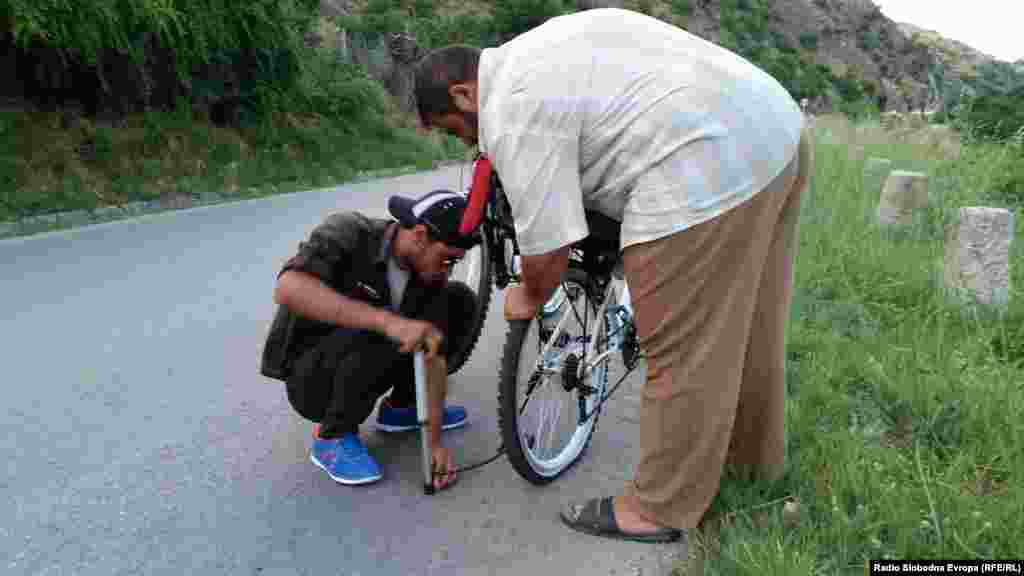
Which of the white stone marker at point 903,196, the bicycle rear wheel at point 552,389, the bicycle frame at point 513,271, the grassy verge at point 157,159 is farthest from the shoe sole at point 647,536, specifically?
the grassy verge at point 157,159

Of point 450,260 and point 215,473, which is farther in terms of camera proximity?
point 215,473

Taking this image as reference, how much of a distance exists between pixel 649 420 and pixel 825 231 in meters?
4.40

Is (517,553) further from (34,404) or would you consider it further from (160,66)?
(160,66)

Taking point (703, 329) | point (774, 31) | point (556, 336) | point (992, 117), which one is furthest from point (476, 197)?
point (774, 31)

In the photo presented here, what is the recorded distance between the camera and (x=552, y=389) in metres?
2.96

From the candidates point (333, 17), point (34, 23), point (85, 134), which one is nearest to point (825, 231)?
point (34, 23)

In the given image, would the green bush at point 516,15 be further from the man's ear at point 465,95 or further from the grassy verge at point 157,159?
the man's ear at point 465,95

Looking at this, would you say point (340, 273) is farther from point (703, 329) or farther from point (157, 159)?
point (157, 159)

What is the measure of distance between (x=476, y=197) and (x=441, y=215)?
190 mm

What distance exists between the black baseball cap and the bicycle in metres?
0.08

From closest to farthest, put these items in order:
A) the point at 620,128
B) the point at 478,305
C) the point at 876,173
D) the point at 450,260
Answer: the point at 620,128
the point at 450,260
the point at 478,305
the point at 876,173

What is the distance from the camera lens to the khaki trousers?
6.98 feet

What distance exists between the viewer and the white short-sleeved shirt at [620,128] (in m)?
1.99

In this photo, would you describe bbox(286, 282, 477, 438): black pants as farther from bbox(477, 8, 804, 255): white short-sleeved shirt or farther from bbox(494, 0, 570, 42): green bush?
bbox(494, 0, 570, 42): green bush
